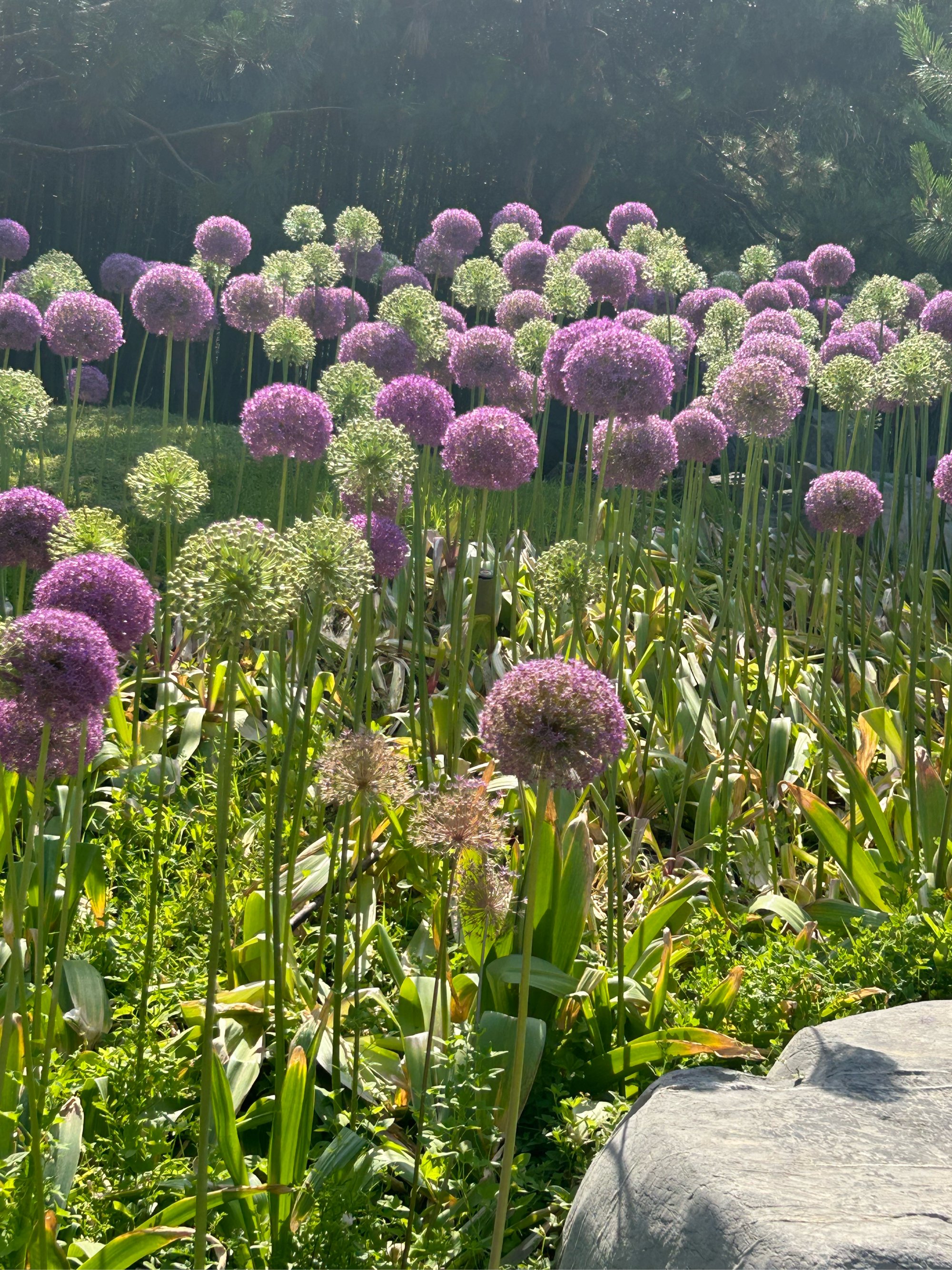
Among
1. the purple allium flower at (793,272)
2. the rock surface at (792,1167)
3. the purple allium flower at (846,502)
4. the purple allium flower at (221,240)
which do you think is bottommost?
the rock surface at (792,1167)

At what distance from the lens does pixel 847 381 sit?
15.1ft

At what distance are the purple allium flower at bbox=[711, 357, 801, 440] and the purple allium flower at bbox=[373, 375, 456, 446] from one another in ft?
3.31

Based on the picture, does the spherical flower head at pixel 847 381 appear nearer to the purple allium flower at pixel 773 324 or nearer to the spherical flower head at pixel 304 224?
the purple allium flower at pixel 773 324

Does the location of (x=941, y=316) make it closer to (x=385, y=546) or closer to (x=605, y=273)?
(x=605, y=273)

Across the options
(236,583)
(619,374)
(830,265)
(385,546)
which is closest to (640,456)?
(619,374)

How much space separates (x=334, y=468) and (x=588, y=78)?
11.0 m

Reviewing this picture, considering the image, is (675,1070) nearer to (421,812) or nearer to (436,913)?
(421,812)

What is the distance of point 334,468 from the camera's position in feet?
9.89

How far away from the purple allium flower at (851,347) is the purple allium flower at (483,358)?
2.06 metres

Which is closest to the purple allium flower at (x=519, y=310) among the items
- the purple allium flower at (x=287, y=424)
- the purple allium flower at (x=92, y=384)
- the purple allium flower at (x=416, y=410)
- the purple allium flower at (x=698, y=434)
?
the purple allium flower at (x=698, y=434)

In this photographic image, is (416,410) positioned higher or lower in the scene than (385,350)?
lower

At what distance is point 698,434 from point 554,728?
317cm

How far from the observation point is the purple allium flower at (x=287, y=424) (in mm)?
3670

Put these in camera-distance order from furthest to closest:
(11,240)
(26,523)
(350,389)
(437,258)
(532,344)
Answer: (437,258), (11,240), (532,344), (350,389), (26,523)
